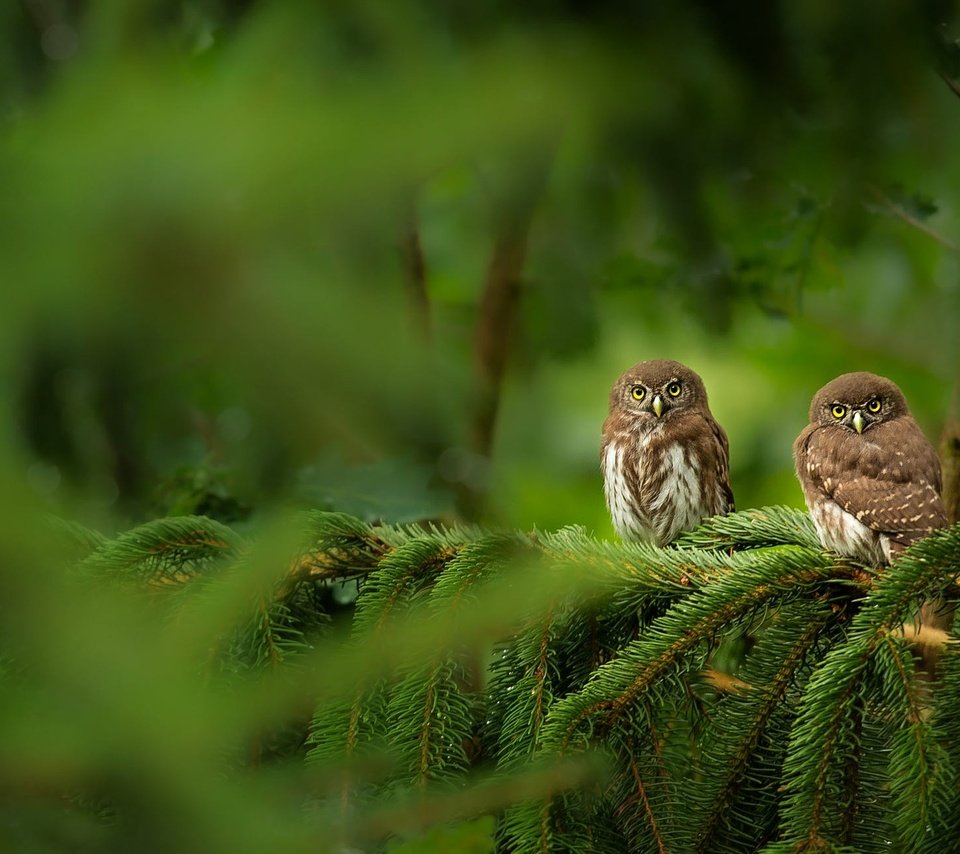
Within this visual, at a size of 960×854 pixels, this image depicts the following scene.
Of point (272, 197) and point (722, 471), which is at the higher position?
point (272, 197)

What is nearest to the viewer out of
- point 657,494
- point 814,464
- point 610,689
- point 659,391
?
point 610,689

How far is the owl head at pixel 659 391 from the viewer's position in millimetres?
3803

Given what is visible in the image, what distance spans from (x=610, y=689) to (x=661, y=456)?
1.83 metres

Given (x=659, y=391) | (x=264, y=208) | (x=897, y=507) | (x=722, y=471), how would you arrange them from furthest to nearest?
1. (x=659, y=391)
2. (x=722, y=471)
3. (x=897, y=507)
4. (x=264, y=208)

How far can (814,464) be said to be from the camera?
10.3 feet

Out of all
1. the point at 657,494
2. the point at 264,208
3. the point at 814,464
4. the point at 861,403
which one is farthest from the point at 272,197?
the point at 657,494

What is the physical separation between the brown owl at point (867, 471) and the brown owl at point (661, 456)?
0.41 m

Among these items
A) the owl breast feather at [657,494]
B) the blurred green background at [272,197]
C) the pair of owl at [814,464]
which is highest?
the blurred green background at [272,197]

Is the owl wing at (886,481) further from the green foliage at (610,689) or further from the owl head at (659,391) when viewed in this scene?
the green foliage at (610,689)

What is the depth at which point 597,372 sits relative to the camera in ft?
19.0

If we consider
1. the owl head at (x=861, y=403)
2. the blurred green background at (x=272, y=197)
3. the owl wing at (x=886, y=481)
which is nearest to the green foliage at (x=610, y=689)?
the blurred green background at (x=272, y=197)

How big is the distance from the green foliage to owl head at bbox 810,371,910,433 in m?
1.16

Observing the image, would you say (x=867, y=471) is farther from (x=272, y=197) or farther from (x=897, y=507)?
(x=272, y=197)

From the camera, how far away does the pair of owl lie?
287 cm
